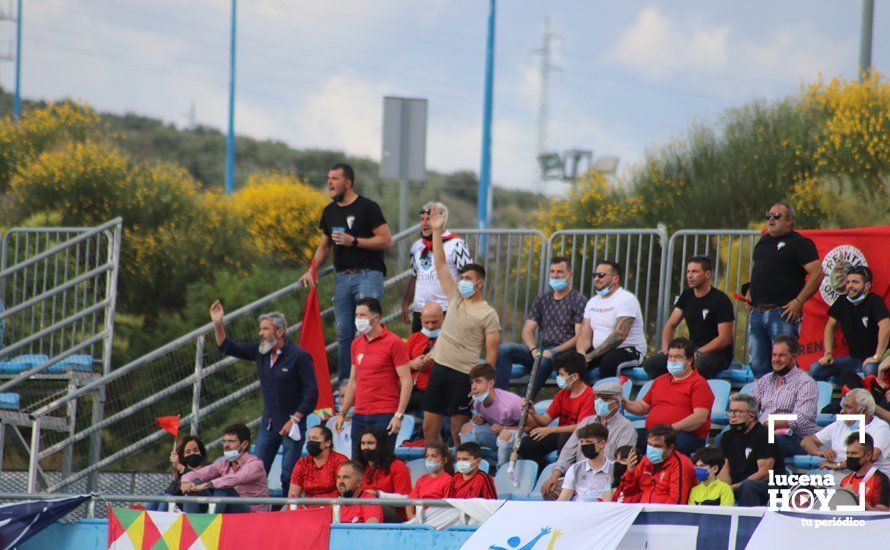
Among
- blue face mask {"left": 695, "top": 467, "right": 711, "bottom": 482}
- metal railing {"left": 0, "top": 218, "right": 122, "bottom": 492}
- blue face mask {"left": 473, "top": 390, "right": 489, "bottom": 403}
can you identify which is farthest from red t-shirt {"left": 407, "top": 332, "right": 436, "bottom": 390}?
blue face mask {"left": 695, "top": 467, "right": 711, "bottom": 482}

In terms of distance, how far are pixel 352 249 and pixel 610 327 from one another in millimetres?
2485

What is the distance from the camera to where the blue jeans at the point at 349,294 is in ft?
41.8

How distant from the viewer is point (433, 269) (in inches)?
505

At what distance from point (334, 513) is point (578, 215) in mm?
14747

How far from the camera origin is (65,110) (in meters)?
29.3

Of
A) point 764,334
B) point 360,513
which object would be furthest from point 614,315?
point 360,513

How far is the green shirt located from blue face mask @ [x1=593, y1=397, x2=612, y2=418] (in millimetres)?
1199

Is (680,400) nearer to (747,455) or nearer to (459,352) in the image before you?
(747,455)

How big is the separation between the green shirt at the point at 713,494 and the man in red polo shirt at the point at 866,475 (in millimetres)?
762

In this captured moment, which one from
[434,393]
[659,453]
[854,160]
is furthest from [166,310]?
[659,453]

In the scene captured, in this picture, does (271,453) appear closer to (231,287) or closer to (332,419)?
(332,419)

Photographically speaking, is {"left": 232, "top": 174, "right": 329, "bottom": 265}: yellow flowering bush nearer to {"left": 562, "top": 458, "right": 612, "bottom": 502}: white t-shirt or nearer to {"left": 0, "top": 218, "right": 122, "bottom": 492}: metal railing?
{"left": 0, "top": 218, "right": 122, "bottom": 492}: metal railing

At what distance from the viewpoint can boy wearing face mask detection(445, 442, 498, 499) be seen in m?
10.0

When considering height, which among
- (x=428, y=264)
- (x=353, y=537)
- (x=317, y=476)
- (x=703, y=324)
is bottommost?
(x=353, y=537)
